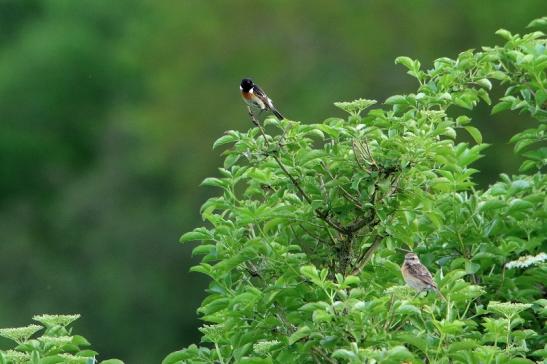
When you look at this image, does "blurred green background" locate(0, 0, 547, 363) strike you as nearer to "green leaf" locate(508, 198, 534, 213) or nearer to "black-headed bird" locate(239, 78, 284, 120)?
"black-headed bird" locate(239, 78, 284, 120)

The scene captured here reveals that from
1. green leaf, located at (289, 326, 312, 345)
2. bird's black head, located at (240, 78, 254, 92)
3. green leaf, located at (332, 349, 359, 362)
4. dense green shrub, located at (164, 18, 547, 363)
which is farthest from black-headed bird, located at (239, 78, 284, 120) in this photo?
green leaf, located at (332, 349, 359, 362)

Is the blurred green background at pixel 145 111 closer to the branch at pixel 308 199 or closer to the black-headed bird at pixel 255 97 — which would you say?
the black-headed bird at pixel 255 97

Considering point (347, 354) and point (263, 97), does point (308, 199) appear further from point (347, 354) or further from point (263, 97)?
point (263, 97)

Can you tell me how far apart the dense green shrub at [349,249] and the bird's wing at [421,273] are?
10 centimetres

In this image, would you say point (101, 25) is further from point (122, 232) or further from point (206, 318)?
point (206, 318)

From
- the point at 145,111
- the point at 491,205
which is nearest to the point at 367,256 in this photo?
the point at 491,205

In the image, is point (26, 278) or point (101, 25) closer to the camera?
point (26, 278)

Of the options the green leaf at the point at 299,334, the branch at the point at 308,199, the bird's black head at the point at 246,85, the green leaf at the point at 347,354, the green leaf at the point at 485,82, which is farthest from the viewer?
the bird's black head at the point at 246,85

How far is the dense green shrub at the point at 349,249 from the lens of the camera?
589cm

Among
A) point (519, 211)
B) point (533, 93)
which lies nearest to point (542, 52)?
point (533, 93)

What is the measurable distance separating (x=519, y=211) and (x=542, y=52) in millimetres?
968

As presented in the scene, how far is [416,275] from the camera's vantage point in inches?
274

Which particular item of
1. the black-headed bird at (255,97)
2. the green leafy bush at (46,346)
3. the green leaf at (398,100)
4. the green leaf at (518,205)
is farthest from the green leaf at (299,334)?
the black-headed bird at (255,97)

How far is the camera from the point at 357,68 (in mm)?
42219
